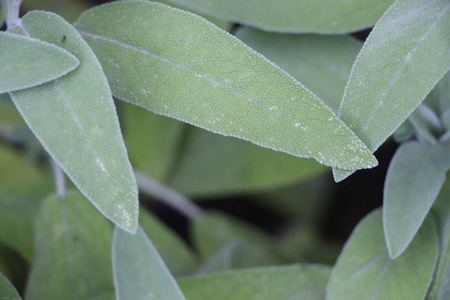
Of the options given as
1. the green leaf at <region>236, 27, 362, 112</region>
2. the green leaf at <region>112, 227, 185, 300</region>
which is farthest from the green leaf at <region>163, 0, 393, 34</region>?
the green leaf at <region>112, 227, 185, 300</region>

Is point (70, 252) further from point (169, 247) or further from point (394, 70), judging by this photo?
point (394, 70)

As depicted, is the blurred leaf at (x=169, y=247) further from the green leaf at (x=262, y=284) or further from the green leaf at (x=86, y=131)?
the green leaf at (x=86, y=131)

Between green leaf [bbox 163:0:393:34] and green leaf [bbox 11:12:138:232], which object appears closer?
green leaf [bbox 11:12:138:232]

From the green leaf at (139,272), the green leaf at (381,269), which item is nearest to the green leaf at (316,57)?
the green leaf at (381,269)

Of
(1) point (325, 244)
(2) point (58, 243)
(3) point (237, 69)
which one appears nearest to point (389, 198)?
(3) point (237, 69)

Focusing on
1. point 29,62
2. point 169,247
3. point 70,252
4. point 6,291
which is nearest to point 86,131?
point 29,62

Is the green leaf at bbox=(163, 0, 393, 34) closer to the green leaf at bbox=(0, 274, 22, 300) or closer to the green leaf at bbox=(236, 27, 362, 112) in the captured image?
the green leaf at bbox=(236, 27, 362, 112)

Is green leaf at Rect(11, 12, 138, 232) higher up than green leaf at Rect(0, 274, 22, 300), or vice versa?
green leaf at Rect(11, 12, 138, 232)
